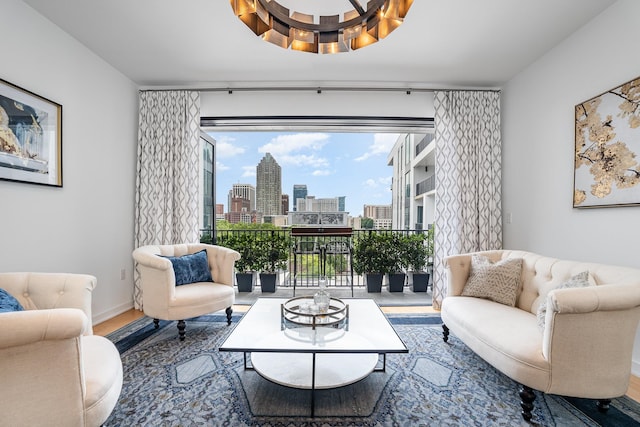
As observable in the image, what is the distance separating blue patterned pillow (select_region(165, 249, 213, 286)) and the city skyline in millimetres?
1450

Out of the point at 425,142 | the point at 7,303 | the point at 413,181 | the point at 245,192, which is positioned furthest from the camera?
the point at 413,181

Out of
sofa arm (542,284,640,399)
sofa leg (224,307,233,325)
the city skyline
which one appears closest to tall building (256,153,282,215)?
the city skyline

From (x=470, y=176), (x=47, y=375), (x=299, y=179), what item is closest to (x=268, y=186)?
(x=299, y=179)

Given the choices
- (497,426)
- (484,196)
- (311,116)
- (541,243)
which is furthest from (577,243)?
(311,116)

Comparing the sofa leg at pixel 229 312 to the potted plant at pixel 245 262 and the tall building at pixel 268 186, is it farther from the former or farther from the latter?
the tall building at pixel 268 186

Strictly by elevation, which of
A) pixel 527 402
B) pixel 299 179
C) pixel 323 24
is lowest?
pixel 527 402

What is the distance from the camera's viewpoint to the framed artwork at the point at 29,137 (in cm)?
210

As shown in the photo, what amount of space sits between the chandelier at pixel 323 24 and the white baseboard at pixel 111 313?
9.88 ft

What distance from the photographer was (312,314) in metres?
1.86

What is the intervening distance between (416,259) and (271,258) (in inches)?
79.6

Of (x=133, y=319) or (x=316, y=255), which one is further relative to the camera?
(x=316, y=255)

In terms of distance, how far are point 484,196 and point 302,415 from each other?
3028 millimetres

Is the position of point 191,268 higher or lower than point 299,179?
lower

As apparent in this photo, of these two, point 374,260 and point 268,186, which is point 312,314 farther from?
point 268,186
